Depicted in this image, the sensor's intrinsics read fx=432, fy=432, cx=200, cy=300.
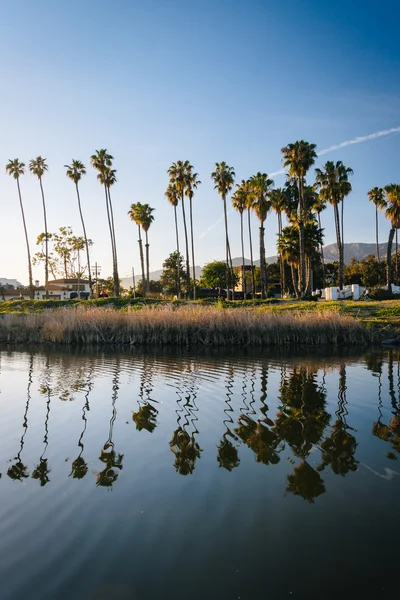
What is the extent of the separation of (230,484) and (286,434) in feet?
6.82

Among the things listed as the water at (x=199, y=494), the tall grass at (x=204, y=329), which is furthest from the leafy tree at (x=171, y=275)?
the water at (x=199, y=494)

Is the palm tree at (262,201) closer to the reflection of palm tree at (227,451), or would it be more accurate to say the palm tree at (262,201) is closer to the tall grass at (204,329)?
the tall grass at (204,329)

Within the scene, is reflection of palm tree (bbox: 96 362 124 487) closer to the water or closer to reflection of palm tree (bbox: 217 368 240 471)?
the water

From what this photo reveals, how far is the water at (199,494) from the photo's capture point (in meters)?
3.32

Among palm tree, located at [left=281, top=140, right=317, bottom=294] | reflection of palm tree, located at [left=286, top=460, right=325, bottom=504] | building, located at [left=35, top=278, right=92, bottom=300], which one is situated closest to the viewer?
reflection of palm tree, located at [left=286, top=460, right=325, bottom=504]

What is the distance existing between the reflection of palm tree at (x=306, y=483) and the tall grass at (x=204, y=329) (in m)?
15.5

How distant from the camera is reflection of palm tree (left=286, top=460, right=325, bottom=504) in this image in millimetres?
4730

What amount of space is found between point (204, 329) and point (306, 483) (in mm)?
16552

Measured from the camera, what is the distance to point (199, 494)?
4746mm

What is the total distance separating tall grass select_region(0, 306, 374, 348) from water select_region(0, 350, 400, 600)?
1136 cm

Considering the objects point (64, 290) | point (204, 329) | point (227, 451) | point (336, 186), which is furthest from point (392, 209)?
point (64, 290)

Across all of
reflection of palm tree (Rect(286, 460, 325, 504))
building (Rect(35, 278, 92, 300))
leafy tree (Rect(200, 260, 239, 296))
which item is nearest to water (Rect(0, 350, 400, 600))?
reflection of palm tree (Rect(286, 460, 325, 504))

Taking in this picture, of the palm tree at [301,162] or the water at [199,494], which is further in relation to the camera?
the palm tree at [301,162]

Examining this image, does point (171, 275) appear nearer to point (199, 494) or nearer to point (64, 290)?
point (64, 290)
